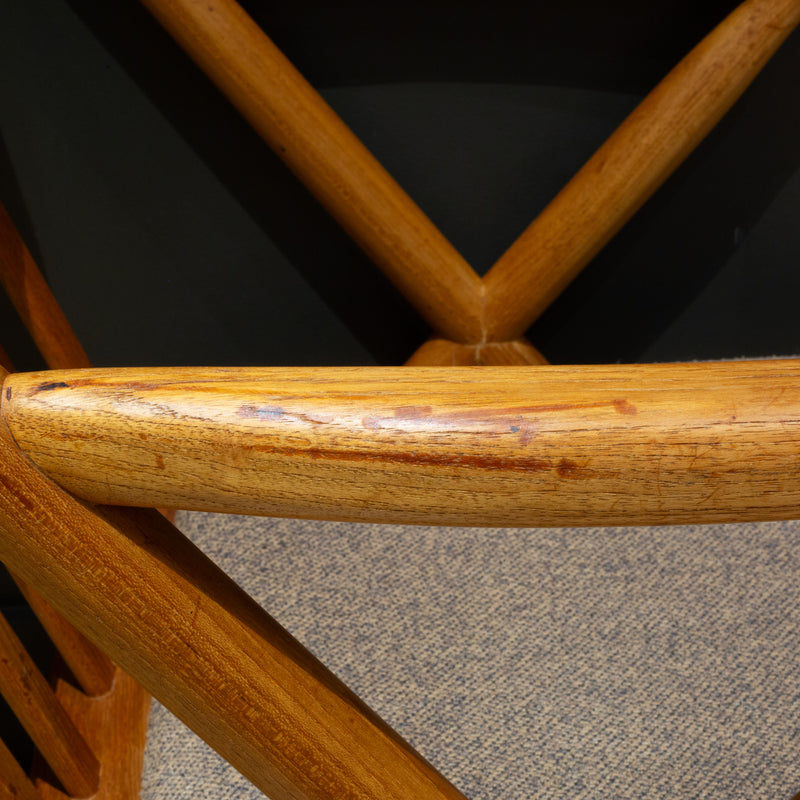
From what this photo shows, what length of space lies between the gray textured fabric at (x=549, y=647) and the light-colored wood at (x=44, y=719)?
55 millimetres

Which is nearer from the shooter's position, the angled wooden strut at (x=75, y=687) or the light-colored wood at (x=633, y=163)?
the angled wooden strut at (x=75, y=687)

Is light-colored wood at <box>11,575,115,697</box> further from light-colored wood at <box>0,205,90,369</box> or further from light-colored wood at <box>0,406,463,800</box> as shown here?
light-colored wood at <box>0,406,463,800</box>

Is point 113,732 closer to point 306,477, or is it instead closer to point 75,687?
point 75,687

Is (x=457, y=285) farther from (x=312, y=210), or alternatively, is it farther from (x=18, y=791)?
(x=18, y=791)

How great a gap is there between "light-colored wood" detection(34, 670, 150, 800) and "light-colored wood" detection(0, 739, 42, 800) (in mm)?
46

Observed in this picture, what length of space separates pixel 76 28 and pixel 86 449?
28.5 inches

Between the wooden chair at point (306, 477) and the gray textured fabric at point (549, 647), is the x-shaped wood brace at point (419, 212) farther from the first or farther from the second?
the wooden chair at point (306, 477)

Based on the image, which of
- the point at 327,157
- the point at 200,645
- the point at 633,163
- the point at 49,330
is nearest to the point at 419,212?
the point at 327,157

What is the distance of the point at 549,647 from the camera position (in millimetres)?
594

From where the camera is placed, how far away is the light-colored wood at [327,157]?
29.5 inches

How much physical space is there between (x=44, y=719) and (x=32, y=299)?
35 cm

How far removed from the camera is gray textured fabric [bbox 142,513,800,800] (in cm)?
51

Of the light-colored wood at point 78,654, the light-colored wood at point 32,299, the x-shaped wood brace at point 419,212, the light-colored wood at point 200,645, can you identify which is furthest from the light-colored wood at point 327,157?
the light-colored wood at point 200,645

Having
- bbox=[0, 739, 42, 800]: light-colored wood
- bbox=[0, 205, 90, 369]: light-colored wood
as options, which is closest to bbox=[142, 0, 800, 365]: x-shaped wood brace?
bbox=[0, 205, 90, 369]: light-colored wood
